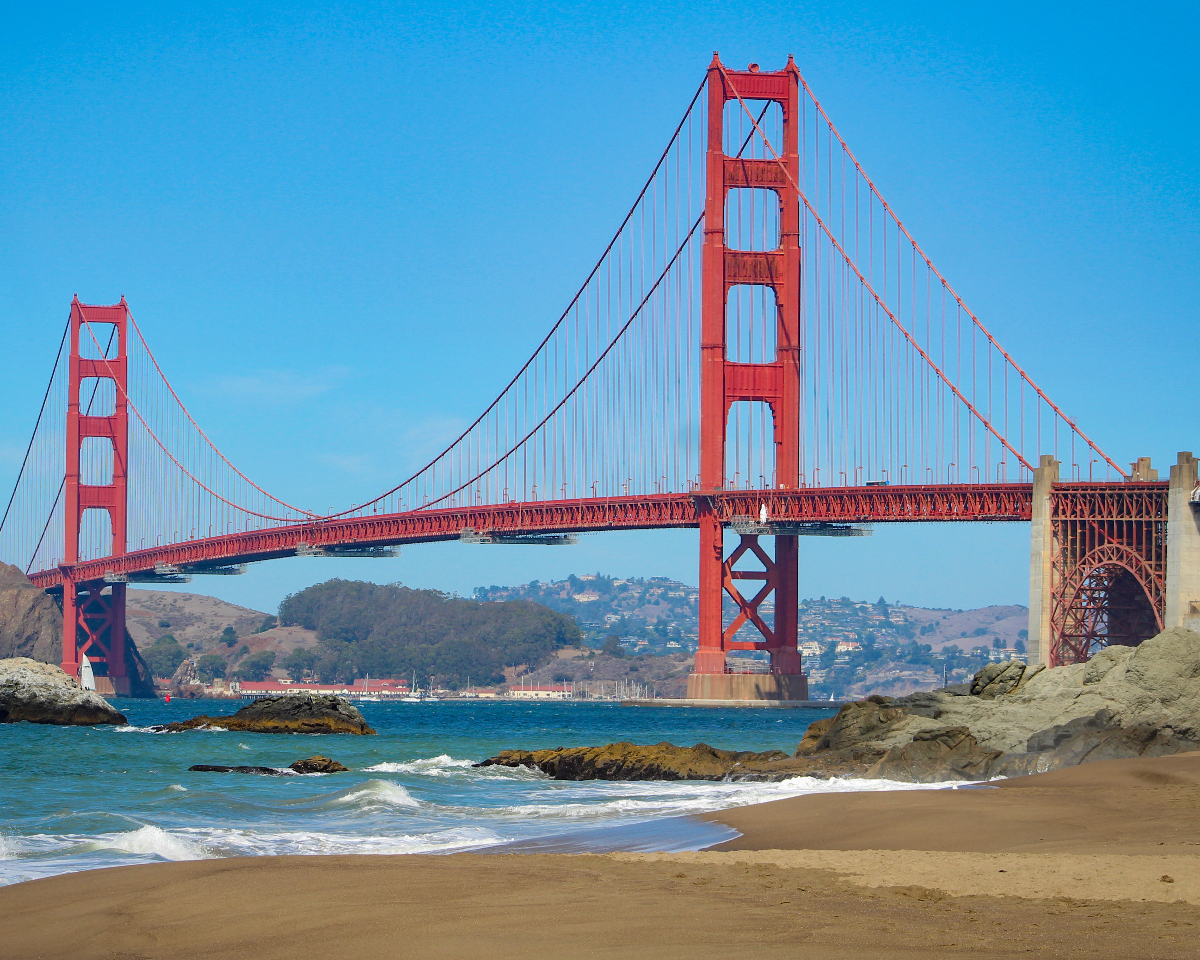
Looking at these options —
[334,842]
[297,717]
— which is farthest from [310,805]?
[297,717]

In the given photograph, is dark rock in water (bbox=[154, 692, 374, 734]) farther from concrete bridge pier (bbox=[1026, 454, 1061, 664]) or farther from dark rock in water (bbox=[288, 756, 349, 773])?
concrete bridge pier (bbox=[1026, 454, 1061, 664])

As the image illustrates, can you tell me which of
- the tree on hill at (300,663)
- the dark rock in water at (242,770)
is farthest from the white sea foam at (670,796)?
the tree on hill at (300,663)

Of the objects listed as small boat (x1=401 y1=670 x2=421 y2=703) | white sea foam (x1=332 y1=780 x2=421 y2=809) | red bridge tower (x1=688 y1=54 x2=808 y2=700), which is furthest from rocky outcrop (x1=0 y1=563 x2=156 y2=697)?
white sea foam (x1=332 y1=780 x2=421 y2=809)

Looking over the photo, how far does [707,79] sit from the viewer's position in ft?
218

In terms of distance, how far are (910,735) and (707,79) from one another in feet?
156

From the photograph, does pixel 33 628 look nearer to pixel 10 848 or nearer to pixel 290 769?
pixel 290 769

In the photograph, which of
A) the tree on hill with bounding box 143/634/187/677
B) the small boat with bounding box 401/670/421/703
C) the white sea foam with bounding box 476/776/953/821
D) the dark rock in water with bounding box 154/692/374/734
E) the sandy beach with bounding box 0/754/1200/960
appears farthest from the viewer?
the tree on hill with bounding box 143/634/187/677

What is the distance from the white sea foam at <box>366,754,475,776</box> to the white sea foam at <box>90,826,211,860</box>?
1126 cm

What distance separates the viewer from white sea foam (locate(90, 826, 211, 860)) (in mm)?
14055

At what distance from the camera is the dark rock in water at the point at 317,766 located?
25766mm

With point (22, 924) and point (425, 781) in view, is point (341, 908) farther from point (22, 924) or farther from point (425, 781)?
point (425, 781)

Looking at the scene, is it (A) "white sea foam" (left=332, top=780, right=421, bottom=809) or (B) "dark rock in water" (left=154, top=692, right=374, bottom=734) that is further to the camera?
(B) "dark rock in water" (left=154, top=692, right=374, bottom=734)

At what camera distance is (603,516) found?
64.8 meters

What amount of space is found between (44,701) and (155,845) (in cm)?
3289
